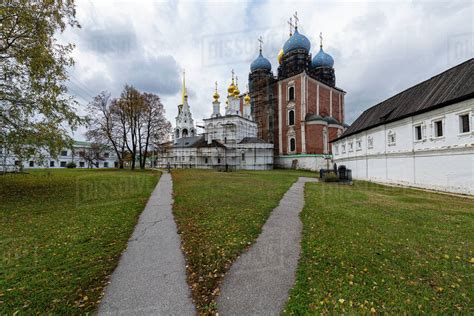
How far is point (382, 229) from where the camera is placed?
21.4ft

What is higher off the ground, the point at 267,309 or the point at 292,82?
the point at 292,82

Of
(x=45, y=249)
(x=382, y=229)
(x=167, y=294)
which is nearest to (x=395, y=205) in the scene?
(x=382, y=229)

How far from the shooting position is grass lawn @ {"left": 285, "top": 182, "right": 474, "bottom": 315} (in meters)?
Answer: 3.24

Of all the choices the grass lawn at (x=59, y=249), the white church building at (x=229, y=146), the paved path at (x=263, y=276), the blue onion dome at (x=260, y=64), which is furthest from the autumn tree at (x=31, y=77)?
the blue onion dome at (x=260, y=64)

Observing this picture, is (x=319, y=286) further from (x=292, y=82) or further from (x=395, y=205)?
(x=292, y=82)

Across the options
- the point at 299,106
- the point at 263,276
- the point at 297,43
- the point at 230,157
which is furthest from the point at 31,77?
the point at 297,43

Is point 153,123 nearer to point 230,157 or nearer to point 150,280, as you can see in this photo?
point 230,157

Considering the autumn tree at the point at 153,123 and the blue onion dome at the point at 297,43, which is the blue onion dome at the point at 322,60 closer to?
the blue onion dome at the point at 297,43

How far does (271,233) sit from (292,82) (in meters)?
40.6

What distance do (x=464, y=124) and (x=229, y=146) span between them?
112 feet

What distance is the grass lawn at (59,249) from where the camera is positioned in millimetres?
3385

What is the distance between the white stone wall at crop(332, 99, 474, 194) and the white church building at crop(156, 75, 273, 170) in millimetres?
21090

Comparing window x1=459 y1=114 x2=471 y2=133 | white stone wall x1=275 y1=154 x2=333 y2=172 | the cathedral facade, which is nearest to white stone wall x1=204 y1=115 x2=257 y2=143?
the cathedral facade

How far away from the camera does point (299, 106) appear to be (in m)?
41.1
